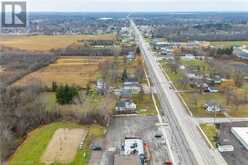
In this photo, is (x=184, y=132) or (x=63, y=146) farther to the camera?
(x=184, y=132)

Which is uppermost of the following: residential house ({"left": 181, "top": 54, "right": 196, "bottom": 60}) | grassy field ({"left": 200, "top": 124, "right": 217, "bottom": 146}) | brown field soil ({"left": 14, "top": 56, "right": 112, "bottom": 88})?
residential house ({"left": 181, "top": 54, "right": 196, "bottom": 60})

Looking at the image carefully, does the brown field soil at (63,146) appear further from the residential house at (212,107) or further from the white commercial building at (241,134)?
the residential house at (212,107)

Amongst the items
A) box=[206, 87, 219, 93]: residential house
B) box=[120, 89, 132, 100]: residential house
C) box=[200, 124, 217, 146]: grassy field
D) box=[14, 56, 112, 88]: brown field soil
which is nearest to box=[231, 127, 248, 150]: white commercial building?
box=[200, 124, 217, 146]: grassy field

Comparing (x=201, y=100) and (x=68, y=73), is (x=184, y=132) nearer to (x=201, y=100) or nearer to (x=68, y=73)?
(x=201, y=100)

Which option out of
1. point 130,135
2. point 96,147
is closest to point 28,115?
point 96,147

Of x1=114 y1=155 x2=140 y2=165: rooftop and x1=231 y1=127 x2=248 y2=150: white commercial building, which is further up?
x1=231 y1=127 x2=248 y2=150: white commercial building

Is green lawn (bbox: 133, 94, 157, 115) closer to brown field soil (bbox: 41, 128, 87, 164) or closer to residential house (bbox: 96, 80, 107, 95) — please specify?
residential house (bbox: 96, 80, 107, 95)
